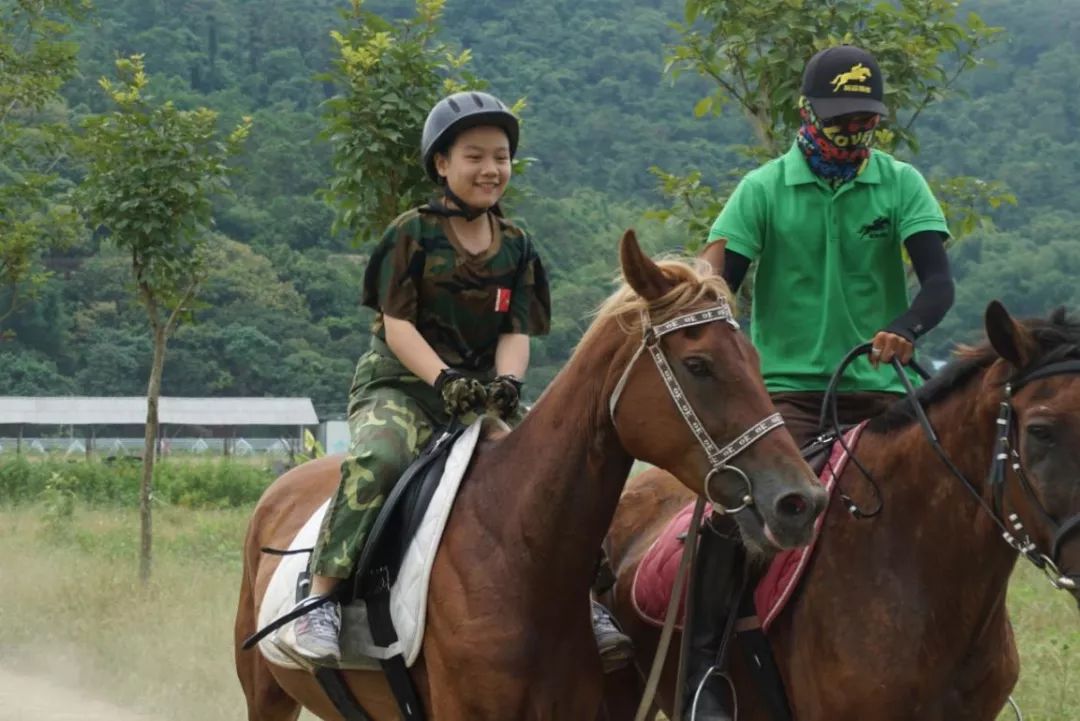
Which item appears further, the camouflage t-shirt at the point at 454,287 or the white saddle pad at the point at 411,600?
the camouflage t-shirt at the point at 454,287

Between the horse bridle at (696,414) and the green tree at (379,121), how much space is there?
5.25 metres

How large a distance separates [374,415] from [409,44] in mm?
4969

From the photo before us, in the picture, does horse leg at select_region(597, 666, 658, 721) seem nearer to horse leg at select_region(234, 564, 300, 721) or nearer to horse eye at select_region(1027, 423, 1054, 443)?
horse leg at select_region(234, 564, 300, 721)

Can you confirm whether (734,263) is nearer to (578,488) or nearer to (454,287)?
(454,287)

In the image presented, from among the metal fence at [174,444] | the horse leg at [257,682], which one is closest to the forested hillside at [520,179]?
the metal fence at [174,444]

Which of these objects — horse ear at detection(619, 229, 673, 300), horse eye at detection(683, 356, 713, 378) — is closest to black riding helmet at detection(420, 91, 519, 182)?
horse ear at detection(619, 229, 673, 300)

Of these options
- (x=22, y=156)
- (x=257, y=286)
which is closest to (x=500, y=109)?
(x=22, y=156)

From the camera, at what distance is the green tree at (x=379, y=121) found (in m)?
10.0

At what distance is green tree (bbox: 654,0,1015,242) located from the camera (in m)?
9.56

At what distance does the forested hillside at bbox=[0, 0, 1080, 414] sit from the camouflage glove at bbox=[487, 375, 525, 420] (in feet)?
58.6

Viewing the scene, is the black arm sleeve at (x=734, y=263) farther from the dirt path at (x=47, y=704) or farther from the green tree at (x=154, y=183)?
the green tree at (x=154, y=183)

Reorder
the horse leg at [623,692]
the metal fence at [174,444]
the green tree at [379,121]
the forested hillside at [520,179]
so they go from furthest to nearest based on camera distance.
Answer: the metal fence at [174,444]
the forested hillside at [520,179]
the green tree at [379,121]
the horse leg at [623,692]

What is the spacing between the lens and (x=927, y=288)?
226 inches

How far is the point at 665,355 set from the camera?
4.84m
